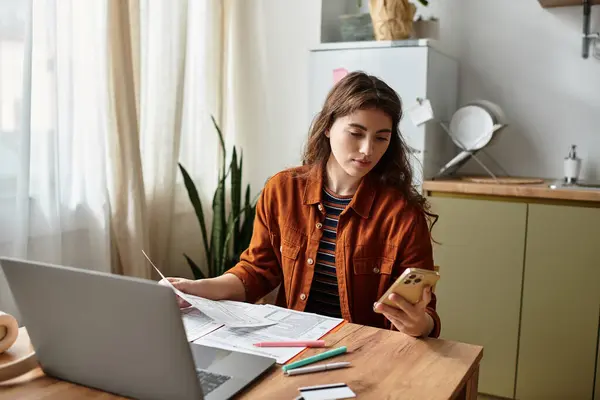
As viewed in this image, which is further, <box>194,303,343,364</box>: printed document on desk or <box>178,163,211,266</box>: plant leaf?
<box>178,163,211,266</box>: plant leaf

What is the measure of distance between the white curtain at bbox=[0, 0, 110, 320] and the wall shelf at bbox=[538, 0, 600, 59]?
202 centimetres

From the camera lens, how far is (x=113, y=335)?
0.97 metres

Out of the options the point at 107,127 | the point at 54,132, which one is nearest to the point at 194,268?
the point at 107,127

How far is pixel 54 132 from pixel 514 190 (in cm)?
179

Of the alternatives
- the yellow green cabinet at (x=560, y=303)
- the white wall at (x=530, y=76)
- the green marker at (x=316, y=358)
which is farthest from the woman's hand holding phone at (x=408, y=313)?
the white wall at (x=530, y=76)

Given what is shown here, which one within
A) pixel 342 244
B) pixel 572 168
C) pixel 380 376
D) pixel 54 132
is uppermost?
pixel 54 132

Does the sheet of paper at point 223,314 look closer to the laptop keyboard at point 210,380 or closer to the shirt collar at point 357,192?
the laptop keyboard at point 210,380

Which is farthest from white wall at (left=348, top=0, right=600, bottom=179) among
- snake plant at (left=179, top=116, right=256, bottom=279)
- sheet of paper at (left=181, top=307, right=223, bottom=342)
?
sheet of paper at (left=181, top=307, right=223, bottom=342)

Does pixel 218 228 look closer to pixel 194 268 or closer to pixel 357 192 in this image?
pixel 194 268

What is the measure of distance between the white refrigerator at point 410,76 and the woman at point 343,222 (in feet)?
3.38

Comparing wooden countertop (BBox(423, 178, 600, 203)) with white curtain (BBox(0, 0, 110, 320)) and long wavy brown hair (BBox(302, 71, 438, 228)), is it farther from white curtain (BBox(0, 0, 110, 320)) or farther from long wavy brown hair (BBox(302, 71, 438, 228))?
white curtain (BBox(0, 0, 110, 320))

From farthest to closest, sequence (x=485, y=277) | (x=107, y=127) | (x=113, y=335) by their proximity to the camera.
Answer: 1. (x=485, y=277)
2. (x=107, y=127)
3. (x=113, y=335)

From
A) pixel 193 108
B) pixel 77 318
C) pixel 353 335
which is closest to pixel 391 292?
pixel 353 335

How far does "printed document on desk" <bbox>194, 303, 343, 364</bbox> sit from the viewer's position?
48.0 inches
